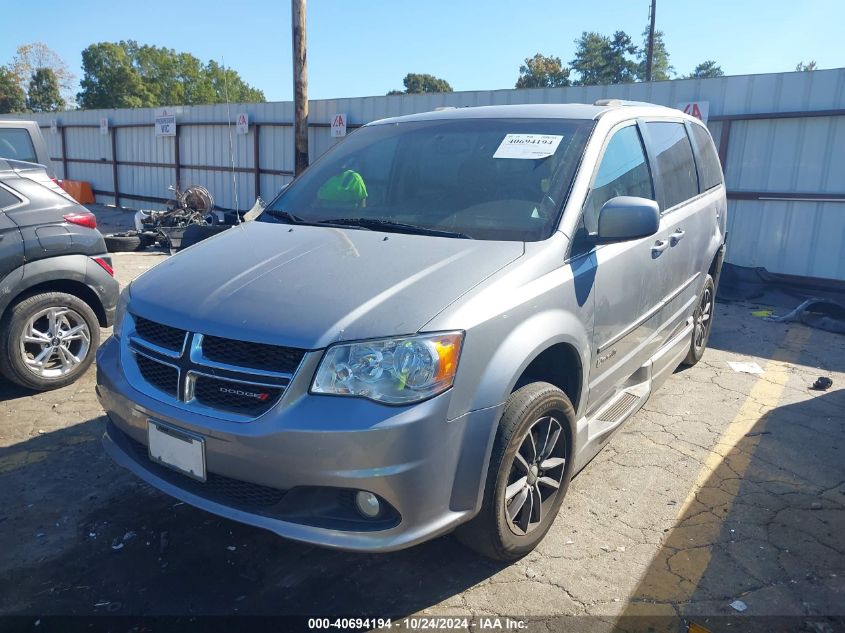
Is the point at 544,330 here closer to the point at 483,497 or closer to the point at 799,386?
the point at 483,497

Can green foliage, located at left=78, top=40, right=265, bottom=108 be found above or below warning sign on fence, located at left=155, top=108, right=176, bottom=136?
above

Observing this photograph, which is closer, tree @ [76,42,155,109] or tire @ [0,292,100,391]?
tire @ [0,292,100,391]

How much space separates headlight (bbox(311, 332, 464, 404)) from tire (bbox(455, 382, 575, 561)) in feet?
1.43

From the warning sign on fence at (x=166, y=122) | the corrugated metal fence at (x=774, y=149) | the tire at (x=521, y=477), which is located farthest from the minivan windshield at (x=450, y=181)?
the warning sign on fence at (x=166, y=122)

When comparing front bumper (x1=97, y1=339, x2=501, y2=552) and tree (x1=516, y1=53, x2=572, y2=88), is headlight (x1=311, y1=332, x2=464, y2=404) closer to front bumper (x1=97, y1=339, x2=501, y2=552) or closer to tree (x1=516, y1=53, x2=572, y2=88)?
front bumper (x1=97, y1=339, x2=501, y2=552)

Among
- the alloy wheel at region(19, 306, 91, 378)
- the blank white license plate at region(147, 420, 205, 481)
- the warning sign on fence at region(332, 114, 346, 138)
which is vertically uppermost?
the warning sign on fence at region(332, 114, 346, 138)

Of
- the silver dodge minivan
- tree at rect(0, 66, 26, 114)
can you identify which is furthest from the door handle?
tree at rect(0, 66, 26, 114)

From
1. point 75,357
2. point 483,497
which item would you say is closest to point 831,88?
point 483,497

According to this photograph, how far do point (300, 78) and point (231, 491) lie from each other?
1071 cm

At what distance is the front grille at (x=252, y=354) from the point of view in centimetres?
236

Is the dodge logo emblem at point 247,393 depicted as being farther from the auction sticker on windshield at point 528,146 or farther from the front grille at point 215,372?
the auction sticker on windshield at point 528,146

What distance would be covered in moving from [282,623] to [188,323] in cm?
121

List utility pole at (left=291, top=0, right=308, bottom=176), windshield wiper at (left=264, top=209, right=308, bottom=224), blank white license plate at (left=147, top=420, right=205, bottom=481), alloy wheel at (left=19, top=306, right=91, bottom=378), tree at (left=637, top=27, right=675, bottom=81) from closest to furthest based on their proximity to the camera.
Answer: blank white license plate at (left=147, top=420, right=205, bottom=481) → windshield wiper at (left=264, top=209, right=308, bottom=224) → alloy wheel at (left=19, top=306, right=91, bottom=378) → utility pole at (left=291, top=0, right=308, bottom=176) → tree at (left=637, top=27, right=675, bottom=81)

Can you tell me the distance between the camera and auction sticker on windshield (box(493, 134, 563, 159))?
3.33 meters
